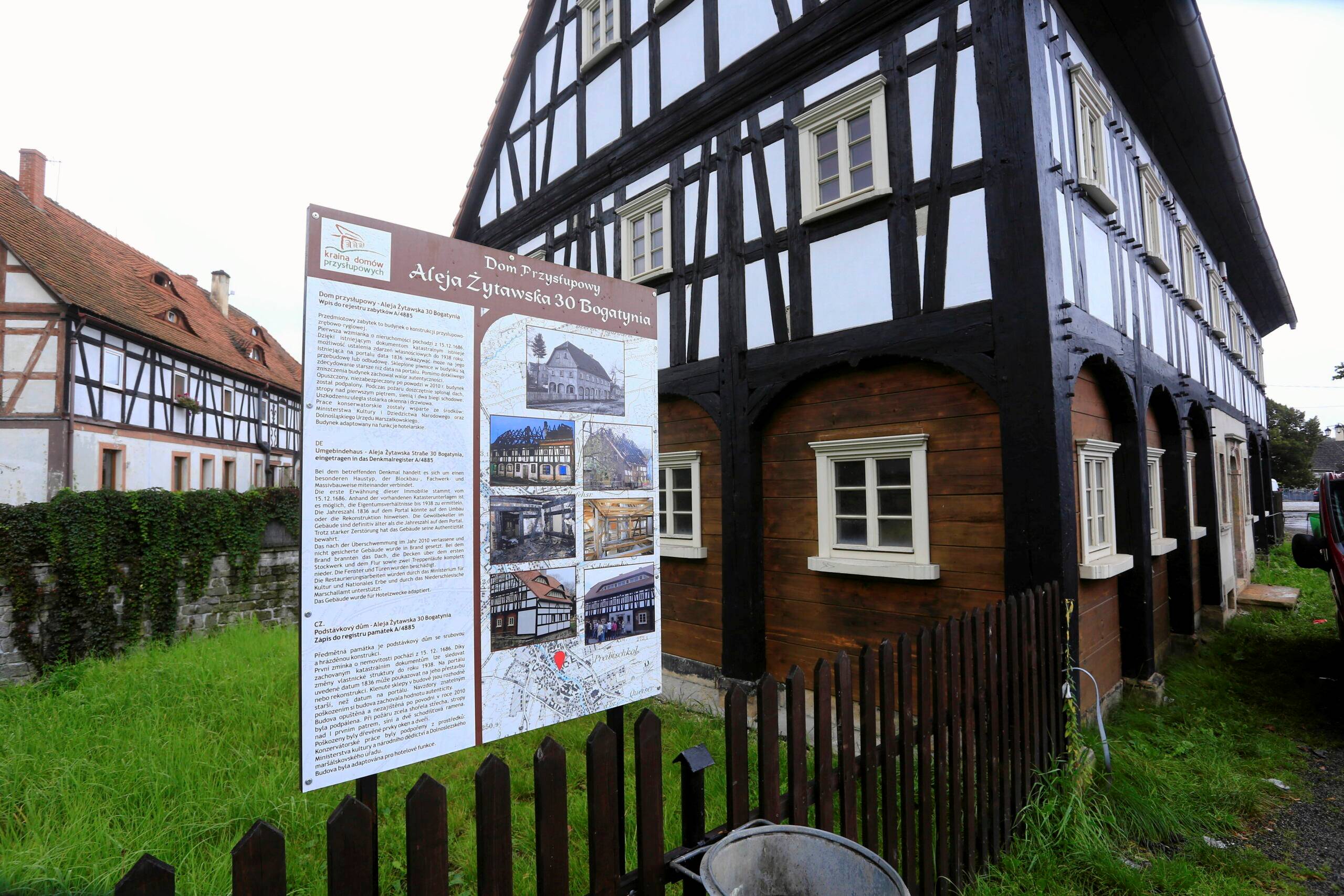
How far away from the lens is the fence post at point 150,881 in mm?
1133

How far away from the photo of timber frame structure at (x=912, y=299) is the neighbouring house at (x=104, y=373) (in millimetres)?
7947

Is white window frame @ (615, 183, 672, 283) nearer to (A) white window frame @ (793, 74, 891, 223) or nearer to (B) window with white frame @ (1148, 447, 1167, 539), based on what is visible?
(A) white window frame @ (793, 74, 891, 223)

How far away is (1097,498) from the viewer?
19.0ft

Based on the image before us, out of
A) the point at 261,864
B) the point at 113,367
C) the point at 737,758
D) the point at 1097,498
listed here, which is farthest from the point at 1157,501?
the point at 113,367

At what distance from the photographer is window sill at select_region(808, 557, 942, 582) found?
17.0 feet

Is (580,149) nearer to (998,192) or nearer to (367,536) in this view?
(998,192)

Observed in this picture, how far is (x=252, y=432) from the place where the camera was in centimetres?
2392

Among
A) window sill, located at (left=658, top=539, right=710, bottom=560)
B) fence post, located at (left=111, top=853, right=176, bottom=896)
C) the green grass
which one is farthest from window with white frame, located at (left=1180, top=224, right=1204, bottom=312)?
fence post, located at (left=111, top=853, right=176, bottom=896)

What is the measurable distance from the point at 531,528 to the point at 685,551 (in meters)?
5.08

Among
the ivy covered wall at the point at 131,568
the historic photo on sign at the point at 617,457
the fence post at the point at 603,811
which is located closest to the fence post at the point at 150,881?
the fence post at the point at 603,811

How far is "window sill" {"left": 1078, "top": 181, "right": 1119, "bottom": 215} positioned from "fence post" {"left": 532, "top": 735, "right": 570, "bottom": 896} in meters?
6.20

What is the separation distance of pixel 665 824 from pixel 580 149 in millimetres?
8522

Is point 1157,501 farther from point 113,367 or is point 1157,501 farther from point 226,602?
point 113,367

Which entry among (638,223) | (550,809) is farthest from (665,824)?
(638,223)
